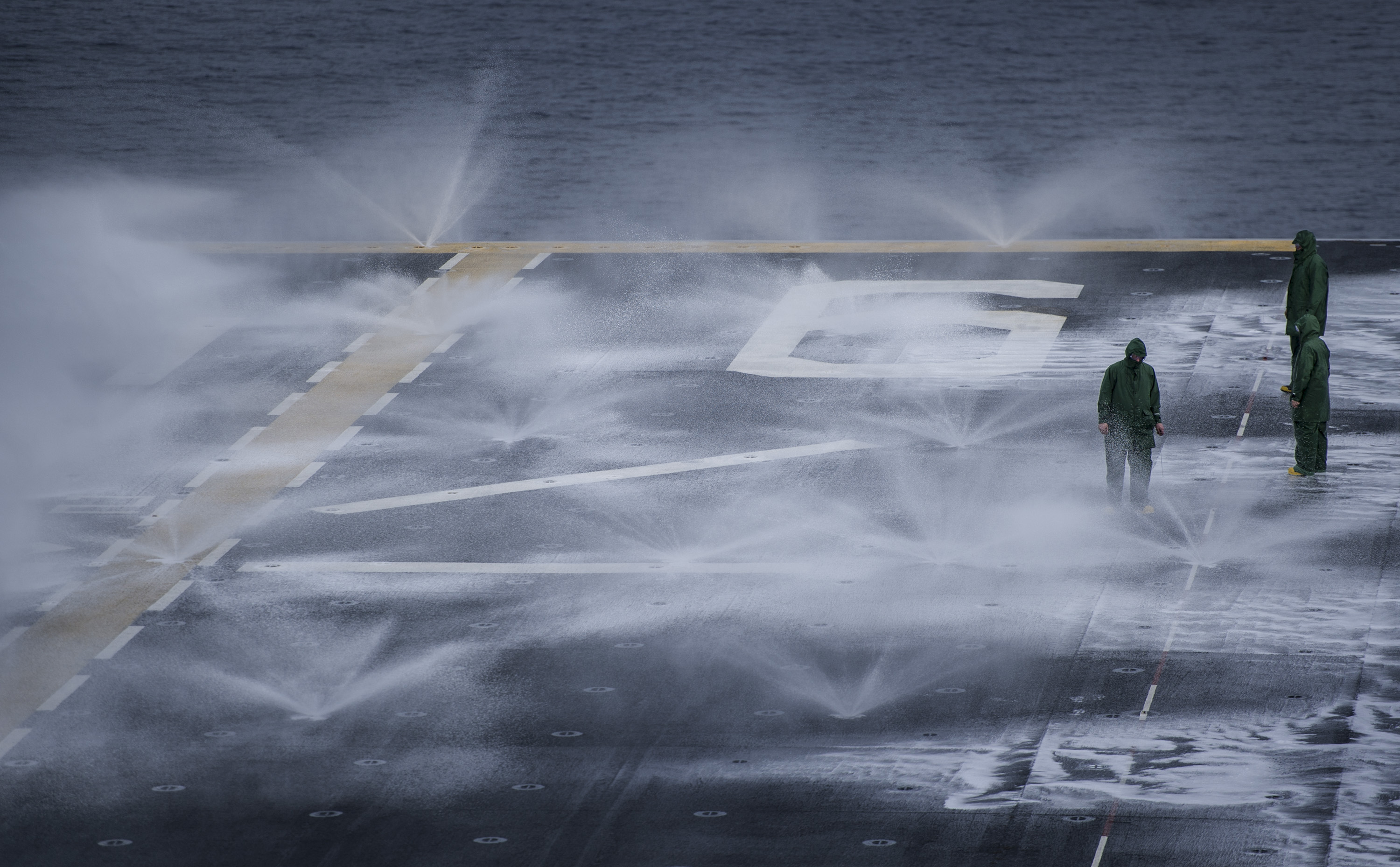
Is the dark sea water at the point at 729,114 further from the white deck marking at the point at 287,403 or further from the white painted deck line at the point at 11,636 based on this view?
the white painted deck line at the point at 11,636

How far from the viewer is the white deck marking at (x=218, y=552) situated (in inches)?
841

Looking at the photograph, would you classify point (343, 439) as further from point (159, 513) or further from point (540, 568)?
point (540, 568)

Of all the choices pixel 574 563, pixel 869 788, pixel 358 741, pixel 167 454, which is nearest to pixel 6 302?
pixel 167 454

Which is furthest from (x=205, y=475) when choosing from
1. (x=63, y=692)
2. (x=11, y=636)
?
(x=63, y=692)

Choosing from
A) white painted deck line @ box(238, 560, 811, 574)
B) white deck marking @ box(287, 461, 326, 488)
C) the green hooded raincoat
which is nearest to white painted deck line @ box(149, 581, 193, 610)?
white painted deck line @ box(238, 560, 811, 574)

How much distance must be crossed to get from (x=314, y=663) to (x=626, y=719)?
3189 mm

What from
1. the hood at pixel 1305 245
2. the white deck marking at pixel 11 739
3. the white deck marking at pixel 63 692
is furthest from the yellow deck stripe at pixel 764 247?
the white deck marking at pixel 11 739

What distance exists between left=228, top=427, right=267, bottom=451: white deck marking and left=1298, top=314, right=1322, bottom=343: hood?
1247cm

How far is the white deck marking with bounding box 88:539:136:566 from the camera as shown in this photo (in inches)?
843

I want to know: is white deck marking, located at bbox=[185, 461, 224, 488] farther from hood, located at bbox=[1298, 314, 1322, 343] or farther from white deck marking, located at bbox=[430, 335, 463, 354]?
hood, located at bbox=[1298, 314, 1322, 343]

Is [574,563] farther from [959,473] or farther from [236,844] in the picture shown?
[236,844]

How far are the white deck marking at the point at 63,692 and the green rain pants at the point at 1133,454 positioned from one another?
10384 millimetres

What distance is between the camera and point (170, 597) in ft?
66.9

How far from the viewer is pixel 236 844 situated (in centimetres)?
1509
